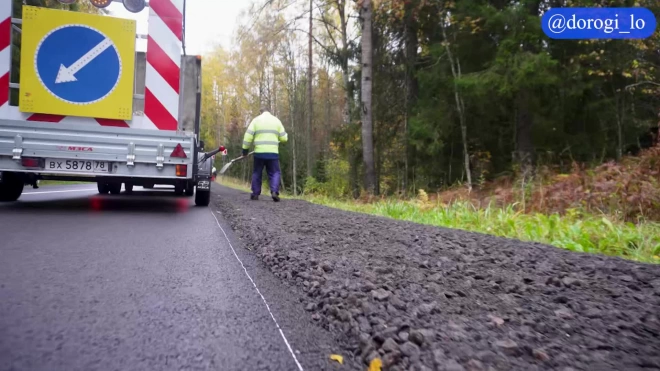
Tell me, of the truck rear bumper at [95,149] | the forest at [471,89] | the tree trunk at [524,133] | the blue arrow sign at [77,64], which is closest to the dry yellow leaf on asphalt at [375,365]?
the truck rear bumper at [95,149]

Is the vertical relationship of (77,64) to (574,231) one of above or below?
above

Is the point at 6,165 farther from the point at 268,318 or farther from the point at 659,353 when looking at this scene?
the point at 659,353

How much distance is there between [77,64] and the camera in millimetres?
6520

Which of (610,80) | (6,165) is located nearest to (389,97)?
(610,80)

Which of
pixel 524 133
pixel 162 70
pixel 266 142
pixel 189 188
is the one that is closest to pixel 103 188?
pixel 189 188

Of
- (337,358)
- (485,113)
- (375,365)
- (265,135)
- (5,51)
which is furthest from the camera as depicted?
(485,113)

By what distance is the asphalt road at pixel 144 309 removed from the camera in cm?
180

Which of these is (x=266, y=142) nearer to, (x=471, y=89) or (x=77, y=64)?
(x=77, y=64)

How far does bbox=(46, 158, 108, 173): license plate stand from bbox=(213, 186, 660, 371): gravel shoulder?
3.63 meters

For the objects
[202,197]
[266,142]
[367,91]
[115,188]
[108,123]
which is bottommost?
[202,197]

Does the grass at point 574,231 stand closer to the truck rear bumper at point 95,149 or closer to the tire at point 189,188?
the truck rear bumper at point 95,149

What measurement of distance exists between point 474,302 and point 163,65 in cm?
613

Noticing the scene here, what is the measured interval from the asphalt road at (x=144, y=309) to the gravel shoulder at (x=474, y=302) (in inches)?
8.2

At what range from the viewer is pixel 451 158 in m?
15.1
